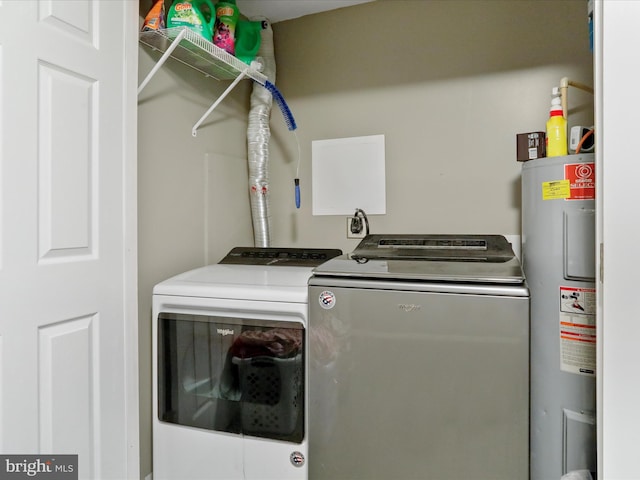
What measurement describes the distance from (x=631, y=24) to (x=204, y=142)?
158 centimetres

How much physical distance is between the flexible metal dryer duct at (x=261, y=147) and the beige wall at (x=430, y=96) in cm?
16

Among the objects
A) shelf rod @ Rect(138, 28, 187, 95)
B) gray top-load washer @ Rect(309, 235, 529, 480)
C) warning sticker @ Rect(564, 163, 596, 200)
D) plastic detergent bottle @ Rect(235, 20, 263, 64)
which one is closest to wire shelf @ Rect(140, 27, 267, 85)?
shelf rod @ Rect(138, 28, 187, 95)

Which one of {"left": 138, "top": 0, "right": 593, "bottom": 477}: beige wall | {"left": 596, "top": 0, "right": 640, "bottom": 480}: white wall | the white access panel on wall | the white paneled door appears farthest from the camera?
the white access panel on wall

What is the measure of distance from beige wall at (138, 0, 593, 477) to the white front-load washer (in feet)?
0.40

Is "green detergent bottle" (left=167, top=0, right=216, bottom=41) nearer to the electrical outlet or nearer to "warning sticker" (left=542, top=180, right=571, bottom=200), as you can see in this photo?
the electrical outlet

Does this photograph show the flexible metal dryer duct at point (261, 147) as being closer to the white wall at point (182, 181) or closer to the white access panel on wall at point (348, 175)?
the white wall at point (182, 181)

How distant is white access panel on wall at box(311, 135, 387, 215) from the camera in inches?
81.8

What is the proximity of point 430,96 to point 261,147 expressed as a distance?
86 cm

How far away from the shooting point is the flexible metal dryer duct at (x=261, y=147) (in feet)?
6.88

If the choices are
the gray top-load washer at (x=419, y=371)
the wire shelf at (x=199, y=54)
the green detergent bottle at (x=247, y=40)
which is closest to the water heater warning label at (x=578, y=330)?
the gray top-load washer at (x=419, y=371)

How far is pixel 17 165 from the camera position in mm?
1080

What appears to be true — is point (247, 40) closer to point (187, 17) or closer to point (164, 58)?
point (187, 17)

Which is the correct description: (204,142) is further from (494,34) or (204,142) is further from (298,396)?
(494,34)

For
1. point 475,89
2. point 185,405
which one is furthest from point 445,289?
point 475,89
